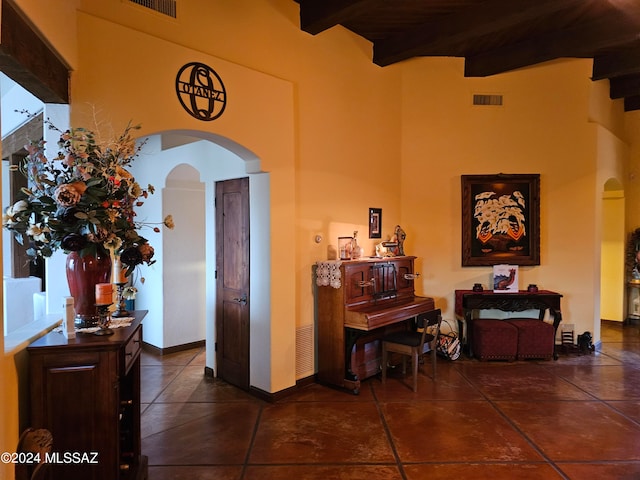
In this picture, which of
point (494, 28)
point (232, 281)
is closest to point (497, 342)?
point (232, 281)

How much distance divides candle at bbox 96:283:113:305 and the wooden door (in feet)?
6.80

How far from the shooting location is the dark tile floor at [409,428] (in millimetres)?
2861

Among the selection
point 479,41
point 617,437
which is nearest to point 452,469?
point 617,437

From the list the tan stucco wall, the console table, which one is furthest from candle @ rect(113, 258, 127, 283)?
Answer: the console table

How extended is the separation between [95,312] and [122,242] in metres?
0.40

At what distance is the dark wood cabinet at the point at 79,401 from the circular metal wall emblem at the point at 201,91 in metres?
2.02

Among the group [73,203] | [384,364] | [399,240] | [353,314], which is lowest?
[384,364]

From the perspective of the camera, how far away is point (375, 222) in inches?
205

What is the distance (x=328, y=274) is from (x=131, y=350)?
89.1 inches

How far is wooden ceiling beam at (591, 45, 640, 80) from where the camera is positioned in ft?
16.9

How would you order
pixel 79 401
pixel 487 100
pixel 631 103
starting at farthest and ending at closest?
pixel 631 103 → pixel 487 100 → pixel 79 401

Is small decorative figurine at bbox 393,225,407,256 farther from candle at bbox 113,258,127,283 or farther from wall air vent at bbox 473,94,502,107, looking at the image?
candle at bbox 113,258,127,283

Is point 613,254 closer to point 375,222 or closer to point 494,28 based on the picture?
point 375,222

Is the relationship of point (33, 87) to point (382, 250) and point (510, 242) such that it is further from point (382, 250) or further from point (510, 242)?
point (510, 242)
